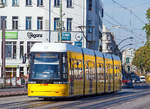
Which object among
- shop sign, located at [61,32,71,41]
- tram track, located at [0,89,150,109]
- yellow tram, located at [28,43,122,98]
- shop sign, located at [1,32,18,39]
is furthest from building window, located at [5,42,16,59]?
tram track, located at [0,89,150,109]

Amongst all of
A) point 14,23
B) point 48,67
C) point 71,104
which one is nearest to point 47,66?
point 48,67

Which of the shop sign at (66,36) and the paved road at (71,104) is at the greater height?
the shop sign at (66,36)

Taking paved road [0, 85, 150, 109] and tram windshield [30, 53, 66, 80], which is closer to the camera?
paved road [0, 85, 150, 109]

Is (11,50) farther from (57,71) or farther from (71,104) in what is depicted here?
(71,104)

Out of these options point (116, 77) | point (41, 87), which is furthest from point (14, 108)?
point (116, 77)

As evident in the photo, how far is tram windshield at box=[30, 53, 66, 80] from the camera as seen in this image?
22.9 m

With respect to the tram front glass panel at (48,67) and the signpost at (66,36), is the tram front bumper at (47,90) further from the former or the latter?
the signpost at (66,36)

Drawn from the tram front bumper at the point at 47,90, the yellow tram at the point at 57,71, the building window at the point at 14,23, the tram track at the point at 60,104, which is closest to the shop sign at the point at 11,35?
the building window at the point at 14,23

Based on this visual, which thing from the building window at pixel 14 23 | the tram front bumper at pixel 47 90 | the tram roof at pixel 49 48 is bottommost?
the tram front bumper at pixel 47 90

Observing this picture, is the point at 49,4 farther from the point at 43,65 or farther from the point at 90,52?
the point at 43,65

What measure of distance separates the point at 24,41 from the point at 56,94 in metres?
40.8

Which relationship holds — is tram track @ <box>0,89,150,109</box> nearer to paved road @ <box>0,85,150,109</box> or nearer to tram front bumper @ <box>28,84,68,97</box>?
paved road @ <box>0,85,150,109</box>

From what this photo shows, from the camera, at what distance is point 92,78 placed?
2853cm

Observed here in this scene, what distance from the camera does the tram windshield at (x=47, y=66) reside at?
75.0ft
